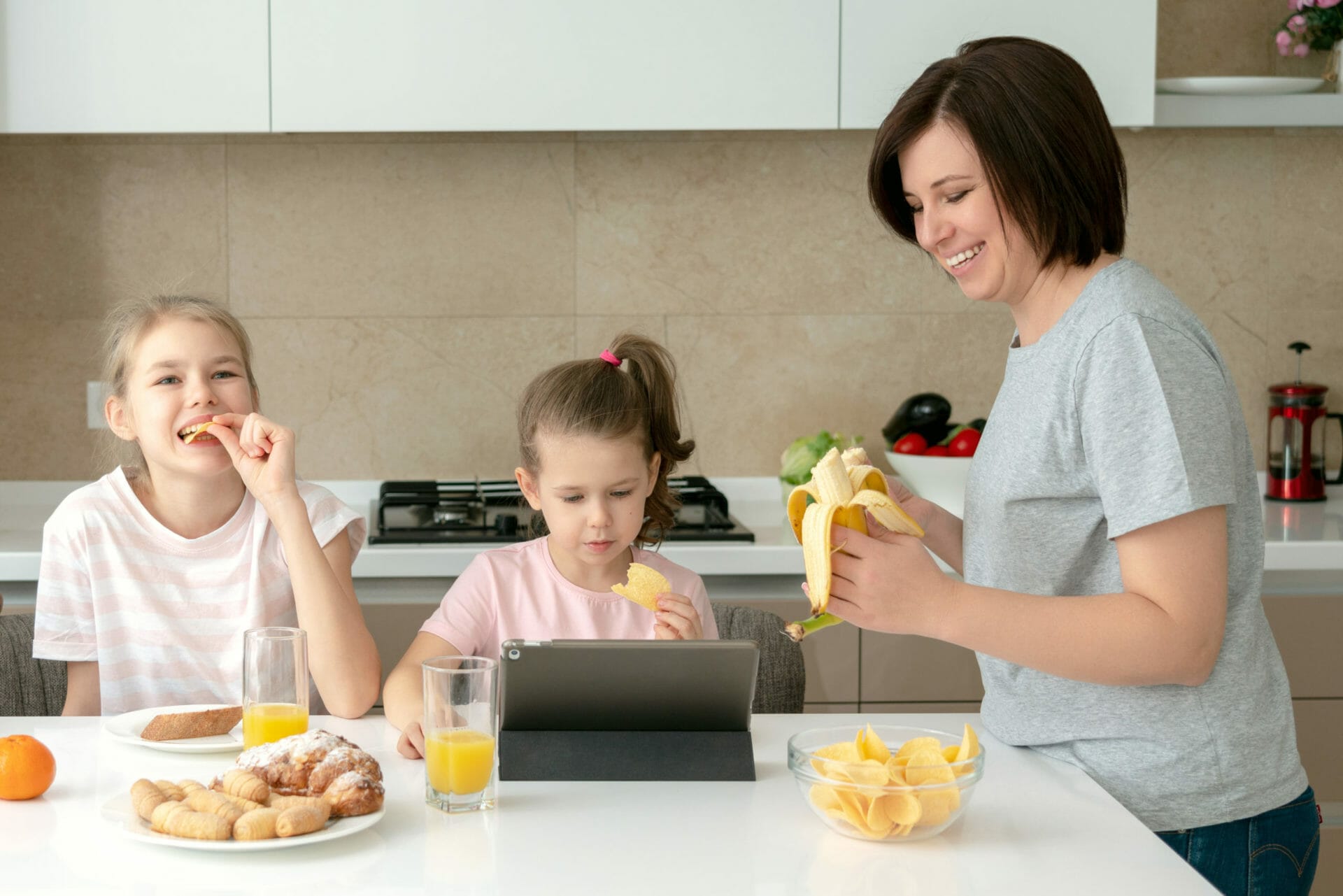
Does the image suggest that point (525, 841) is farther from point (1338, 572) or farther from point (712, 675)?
point (1338, 572)

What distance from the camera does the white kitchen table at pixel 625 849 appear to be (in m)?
0.96

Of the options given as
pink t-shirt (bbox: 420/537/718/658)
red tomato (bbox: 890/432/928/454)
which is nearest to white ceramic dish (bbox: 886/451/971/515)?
red tomato (bbox: 890/432/928/454)

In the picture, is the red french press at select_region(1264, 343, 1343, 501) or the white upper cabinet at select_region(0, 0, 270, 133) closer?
the white upper cabinet at select_region(0, 0, 270, 133)

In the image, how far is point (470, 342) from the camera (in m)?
2.79

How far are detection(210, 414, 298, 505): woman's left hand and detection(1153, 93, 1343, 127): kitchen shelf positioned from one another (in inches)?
70.2

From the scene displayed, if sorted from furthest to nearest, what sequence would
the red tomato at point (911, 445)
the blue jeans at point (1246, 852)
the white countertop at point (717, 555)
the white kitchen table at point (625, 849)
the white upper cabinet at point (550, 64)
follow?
the red tomato at point (911, 445)
the white upper cabinet at point (550, 64)
the white countertop at point (717, 555)
the blue jeans at point (1246, 852)
the white kitchen table at point (625, 849)

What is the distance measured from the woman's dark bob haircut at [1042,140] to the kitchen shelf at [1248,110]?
1409 millimetres

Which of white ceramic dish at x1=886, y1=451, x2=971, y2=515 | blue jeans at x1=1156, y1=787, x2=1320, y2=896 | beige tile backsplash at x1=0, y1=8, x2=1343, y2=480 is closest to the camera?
blue jeans at x1=1156, y1=787, x2=1320, y2=896

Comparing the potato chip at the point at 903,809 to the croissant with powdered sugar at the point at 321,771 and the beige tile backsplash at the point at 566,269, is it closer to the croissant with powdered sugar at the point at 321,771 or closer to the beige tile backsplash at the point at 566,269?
the croissant with powdered sugar at the point at 321,771

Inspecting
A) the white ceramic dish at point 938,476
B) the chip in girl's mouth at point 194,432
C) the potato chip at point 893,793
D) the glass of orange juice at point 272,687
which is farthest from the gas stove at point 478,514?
the potato chip at point 893,793

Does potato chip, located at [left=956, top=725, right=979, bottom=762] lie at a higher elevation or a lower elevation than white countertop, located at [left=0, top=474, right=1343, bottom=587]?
higher

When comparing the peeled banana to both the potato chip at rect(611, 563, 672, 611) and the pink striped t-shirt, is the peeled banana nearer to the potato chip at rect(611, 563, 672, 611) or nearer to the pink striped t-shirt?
the potato chip at rect(611, 563, 672, 611)

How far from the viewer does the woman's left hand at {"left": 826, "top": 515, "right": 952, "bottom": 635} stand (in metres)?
1.12

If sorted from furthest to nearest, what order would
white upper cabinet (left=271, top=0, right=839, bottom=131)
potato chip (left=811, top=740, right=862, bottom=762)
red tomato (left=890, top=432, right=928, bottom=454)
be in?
1. red tomato (left=890, top=432, right=928, bottom=454)
2. white upper cabinet (left=271, top=0, right=839, bottom=131)
3. potato chip (left=811, top=740, right=862, bottom=762)
